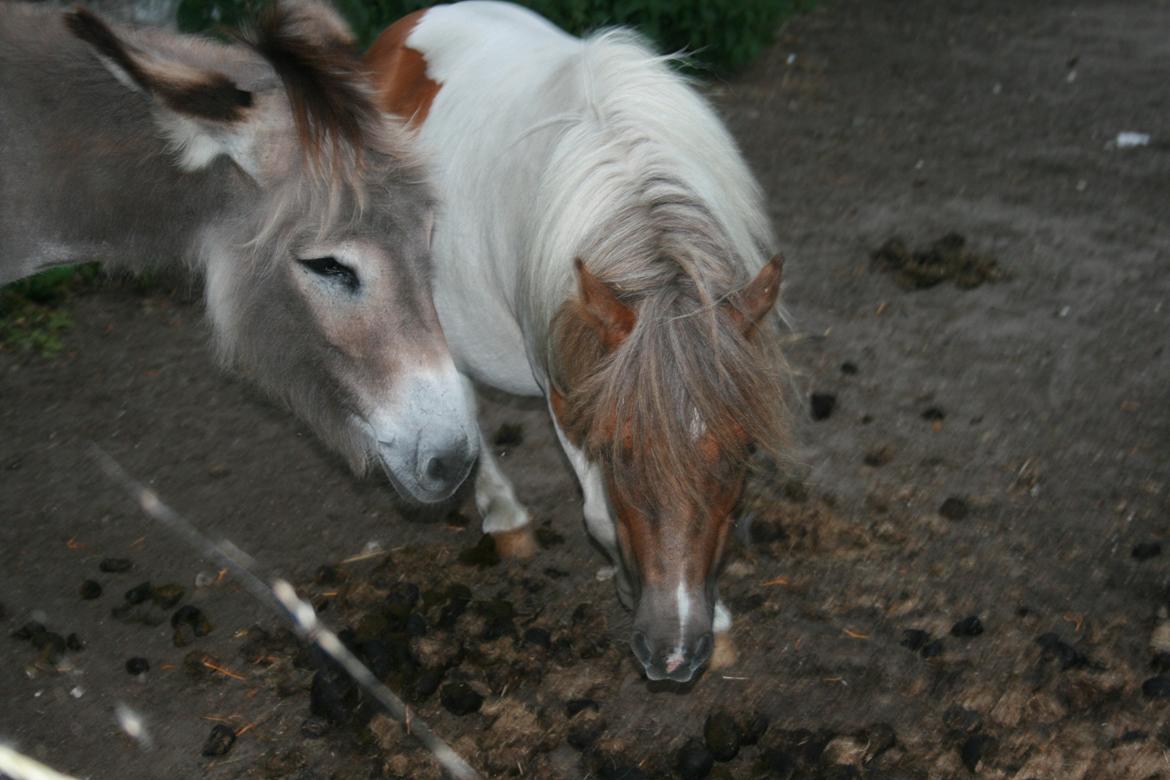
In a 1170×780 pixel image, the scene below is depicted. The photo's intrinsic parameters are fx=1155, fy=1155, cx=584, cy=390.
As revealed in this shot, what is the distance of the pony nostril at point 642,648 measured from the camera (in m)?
2.63

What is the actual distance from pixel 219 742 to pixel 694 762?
1.37 metres

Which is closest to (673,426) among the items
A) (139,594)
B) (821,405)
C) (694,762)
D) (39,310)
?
(694,762)

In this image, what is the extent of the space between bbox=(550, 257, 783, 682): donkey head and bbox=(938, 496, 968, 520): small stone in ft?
4.98

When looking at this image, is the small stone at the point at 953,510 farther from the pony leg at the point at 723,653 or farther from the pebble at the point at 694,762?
the pebble at the point at 694,762

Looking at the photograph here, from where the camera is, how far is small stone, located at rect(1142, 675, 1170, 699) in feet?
10.2

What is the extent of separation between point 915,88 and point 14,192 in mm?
5793

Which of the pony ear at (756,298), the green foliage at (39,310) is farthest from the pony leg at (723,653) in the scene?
the green foliage at (39,310)

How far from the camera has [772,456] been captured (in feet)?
8.64

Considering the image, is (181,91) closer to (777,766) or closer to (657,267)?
(657,267)

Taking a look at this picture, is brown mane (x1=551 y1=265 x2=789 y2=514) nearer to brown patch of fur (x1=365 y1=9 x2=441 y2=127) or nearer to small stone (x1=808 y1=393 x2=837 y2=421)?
brown patch of fur (x1=365 y1=9 x2=441 y2=127)

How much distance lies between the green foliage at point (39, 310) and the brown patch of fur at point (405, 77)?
2.39m

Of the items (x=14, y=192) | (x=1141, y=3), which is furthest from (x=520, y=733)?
(x=1141, y=3)

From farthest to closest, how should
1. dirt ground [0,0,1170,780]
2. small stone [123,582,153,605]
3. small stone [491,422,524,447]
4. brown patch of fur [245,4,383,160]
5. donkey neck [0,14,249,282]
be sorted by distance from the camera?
small stone [491,422,524,447], small stone [123,582,153,605], dirt ground [0,0,1170,780], donkey neck [0,14,249,282], brown patch of fur [245,4,383,160]

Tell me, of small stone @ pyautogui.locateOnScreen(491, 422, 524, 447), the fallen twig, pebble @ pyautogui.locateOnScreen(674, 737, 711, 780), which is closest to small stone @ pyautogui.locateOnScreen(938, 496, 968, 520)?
pebble @ pyautogui.locateOnScreen(674, 737, 711, 780)
